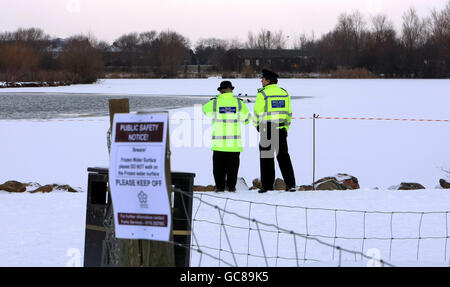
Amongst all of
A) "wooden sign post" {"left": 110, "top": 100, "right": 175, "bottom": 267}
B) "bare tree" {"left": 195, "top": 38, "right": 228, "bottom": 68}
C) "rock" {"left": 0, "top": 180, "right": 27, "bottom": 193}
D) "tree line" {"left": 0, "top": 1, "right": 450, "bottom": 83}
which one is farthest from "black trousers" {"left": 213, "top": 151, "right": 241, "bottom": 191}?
"bare tree" {"left": 195, "top": 38, "right": 228, "bottom": 68}

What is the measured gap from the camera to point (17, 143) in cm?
1480

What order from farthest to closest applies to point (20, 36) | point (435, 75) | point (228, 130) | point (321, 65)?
point (20, 36), point (321, 65), point (435, 75), point (228, 130)

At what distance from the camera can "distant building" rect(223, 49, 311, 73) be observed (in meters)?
109

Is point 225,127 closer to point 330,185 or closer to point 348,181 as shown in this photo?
point 330,185

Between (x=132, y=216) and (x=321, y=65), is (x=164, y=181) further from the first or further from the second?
(x=321, y=65)

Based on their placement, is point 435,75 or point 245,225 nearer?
point 245,225

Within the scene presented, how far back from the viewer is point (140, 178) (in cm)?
307

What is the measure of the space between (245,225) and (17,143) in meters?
9.53

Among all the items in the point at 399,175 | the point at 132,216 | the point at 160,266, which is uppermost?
the point at 132,216

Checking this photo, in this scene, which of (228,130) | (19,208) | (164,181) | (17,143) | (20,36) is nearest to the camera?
(164,181)

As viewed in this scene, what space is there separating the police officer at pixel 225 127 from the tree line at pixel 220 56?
182ft

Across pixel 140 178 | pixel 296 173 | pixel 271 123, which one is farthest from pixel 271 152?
pixel 140 178

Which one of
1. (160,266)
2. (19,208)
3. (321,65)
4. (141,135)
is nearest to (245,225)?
(19,208)

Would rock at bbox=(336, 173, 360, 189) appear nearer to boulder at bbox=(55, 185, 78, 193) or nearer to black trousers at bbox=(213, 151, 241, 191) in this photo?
black trousers at bbox=(213, 151, 241, 191)
